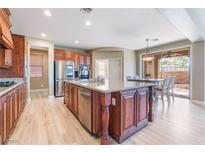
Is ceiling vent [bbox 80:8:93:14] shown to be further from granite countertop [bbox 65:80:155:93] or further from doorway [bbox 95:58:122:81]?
doorway [bbox 95:58:122:81]

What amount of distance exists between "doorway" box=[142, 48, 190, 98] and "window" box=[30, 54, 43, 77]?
245 inches

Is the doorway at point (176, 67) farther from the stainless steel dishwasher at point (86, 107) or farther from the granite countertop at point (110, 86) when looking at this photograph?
the stainless steel dishwasher at point (86, 107)

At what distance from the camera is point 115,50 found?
766 cm

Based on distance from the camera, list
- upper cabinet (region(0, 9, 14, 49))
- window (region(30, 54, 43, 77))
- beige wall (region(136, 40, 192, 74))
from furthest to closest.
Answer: window (region(30, 54, 43, 77))
beige wall (region(136, 40, 192, 74))
upper cabinet (region(0, 9, 14, 49))

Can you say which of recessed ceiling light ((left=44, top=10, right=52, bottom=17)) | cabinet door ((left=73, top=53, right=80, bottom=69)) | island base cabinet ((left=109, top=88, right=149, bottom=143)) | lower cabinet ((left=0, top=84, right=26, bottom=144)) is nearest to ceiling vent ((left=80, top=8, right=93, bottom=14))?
recessed ceiling light ((left=44, top=10, right=52, bottom=17))

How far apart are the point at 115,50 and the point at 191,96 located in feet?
14.0

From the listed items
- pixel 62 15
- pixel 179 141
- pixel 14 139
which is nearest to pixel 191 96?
pixel 179 141

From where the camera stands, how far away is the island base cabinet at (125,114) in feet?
7.16

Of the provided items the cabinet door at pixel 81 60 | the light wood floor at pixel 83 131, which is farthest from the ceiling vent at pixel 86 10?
the cabinet door at pixel 81 60

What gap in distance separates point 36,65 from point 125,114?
710cm

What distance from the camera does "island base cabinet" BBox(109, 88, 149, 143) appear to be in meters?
2.18

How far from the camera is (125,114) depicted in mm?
2254

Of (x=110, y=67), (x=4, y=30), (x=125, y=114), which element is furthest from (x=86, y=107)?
(x=110, y=67)
